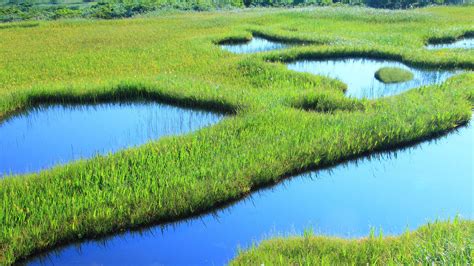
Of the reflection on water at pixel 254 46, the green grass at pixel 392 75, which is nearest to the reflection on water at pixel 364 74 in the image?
the green grass at pixel 392 75

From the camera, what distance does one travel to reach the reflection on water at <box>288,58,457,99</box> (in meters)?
9.96

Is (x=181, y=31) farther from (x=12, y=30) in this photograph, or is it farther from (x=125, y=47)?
(x=12, y=30)

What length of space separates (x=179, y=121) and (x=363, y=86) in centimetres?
374

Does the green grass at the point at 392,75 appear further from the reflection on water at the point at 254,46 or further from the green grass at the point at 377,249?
the green grass at the point at 377,249

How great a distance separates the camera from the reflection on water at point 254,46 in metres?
14.4

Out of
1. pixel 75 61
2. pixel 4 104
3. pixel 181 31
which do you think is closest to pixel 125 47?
pixel 75 61

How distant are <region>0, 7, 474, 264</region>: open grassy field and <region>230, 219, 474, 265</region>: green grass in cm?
122

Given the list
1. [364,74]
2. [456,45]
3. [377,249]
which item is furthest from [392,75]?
[377,249]

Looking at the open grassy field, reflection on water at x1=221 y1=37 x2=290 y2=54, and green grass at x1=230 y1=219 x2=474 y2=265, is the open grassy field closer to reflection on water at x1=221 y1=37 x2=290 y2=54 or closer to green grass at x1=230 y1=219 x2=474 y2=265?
reflection on water at x1=221 y1=37 x2=290 y2=54

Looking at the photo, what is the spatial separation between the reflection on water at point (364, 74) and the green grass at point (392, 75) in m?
0.11

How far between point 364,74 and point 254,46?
4.46m

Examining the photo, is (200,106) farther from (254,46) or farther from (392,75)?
(254,46)

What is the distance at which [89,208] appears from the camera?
5480mm

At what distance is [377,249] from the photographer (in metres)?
4.74
